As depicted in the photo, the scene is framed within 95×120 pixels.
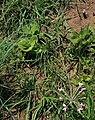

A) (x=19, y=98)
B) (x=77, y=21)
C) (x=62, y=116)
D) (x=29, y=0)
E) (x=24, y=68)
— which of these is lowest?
(x=62, y=116)

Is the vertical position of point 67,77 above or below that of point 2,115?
above

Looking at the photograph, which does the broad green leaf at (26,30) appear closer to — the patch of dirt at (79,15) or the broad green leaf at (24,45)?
the broad green leaf at (24,45)

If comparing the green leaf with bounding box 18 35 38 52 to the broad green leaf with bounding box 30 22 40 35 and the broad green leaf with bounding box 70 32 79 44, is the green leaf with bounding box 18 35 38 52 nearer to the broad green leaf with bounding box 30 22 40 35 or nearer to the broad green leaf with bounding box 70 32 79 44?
the broad green leaf with bounding box 30 22 40 35

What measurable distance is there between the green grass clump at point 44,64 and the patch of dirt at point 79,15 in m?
0.05

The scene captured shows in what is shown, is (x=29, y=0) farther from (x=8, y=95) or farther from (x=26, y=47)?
(x=8, y=95)

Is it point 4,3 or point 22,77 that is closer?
point 22,77

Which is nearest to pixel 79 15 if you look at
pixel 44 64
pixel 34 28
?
pixel 34 28

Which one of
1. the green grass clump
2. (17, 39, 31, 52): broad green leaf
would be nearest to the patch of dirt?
the green grass clump

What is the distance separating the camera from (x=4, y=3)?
Result: 2.70m

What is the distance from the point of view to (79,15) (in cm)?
268

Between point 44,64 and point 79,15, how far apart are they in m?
0.51

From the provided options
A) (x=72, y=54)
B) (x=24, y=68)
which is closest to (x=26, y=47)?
(x=24, y=68)

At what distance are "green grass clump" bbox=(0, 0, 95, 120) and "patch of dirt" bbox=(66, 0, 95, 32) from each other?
0.17ft

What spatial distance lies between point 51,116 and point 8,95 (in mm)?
322
